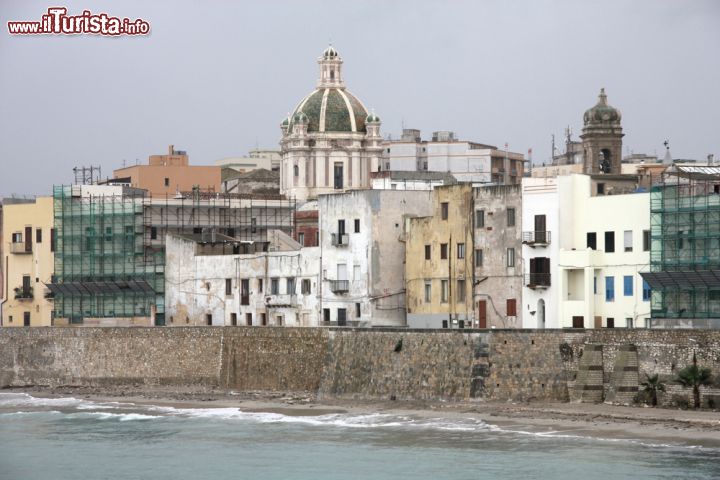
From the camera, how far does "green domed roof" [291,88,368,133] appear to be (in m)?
115

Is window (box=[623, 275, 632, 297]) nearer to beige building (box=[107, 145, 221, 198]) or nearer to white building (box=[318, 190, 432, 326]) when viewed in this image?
white building (box=[318, 190, 432, 326])

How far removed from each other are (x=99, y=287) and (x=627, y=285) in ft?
97.3

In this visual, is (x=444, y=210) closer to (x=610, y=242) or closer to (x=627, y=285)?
(x=610, y=242)

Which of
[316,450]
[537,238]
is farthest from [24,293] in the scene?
[316,450]

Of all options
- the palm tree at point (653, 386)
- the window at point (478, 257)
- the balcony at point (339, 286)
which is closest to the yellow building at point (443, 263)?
the window at point (478, 257)

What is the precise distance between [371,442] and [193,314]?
961 inches

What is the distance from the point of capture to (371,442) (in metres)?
60.5

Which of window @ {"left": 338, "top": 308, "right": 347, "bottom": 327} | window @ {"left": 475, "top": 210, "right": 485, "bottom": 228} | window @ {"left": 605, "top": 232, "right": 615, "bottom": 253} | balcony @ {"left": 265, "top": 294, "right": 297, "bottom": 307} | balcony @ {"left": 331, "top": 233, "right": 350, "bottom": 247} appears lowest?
window @ {"left": 338, "top": 308, "right": 347, "bottom": 327}

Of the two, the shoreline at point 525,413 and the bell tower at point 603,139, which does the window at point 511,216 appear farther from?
the bell tower at point 603,139

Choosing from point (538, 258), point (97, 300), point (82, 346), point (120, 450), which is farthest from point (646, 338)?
point (97, 300)

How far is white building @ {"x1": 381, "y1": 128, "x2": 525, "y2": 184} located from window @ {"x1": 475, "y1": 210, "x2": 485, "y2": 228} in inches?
1763

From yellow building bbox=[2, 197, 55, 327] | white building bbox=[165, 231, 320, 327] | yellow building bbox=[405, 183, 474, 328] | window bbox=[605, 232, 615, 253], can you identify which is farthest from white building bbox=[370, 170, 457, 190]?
window bbox=[605, 232, 615, 253]

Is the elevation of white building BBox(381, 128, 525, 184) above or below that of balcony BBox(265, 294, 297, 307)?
above

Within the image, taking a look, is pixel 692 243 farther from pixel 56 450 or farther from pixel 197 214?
pixel 197 214
